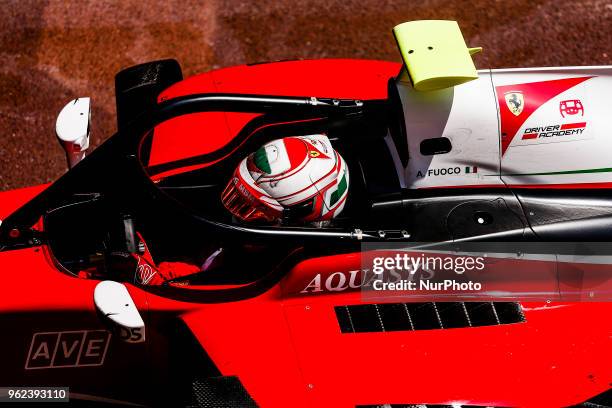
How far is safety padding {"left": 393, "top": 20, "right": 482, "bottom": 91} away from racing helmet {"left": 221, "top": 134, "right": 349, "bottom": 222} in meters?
0.61

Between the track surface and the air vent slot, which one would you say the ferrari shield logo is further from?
the track surface

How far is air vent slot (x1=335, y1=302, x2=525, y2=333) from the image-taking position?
430 centimetres

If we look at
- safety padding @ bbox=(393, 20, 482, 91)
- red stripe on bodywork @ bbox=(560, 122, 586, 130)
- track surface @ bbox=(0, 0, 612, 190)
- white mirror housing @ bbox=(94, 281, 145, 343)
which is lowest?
track surface @ bbox=(0, 0, 612, 190)

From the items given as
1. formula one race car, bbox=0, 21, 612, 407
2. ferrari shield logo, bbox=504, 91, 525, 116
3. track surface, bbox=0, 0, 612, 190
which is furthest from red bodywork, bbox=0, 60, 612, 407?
track surface, bbox=0, 0, 612, 190

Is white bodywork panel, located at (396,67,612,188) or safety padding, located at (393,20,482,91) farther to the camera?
white bodywork panel, located at (396,67,612,188)

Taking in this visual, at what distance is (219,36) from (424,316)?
372cm

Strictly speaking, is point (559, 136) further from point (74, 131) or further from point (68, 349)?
point (68, 349)

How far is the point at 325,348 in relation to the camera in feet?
13.8

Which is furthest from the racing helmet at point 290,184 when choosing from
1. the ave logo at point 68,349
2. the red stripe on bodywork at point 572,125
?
the red stripe on bodywork at point 572,125

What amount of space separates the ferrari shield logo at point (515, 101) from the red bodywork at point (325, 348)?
104 centimetres

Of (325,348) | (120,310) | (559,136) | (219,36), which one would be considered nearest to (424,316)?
(325,348)

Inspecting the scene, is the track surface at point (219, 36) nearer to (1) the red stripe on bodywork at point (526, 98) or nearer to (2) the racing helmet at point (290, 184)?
(1) the red stripe on bodywork at point (526, 98)

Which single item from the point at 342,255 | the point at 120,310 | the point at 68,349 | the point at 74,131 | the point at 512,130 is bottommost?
the point at 68,349

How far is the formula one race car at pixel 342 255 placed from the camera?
410 cm
